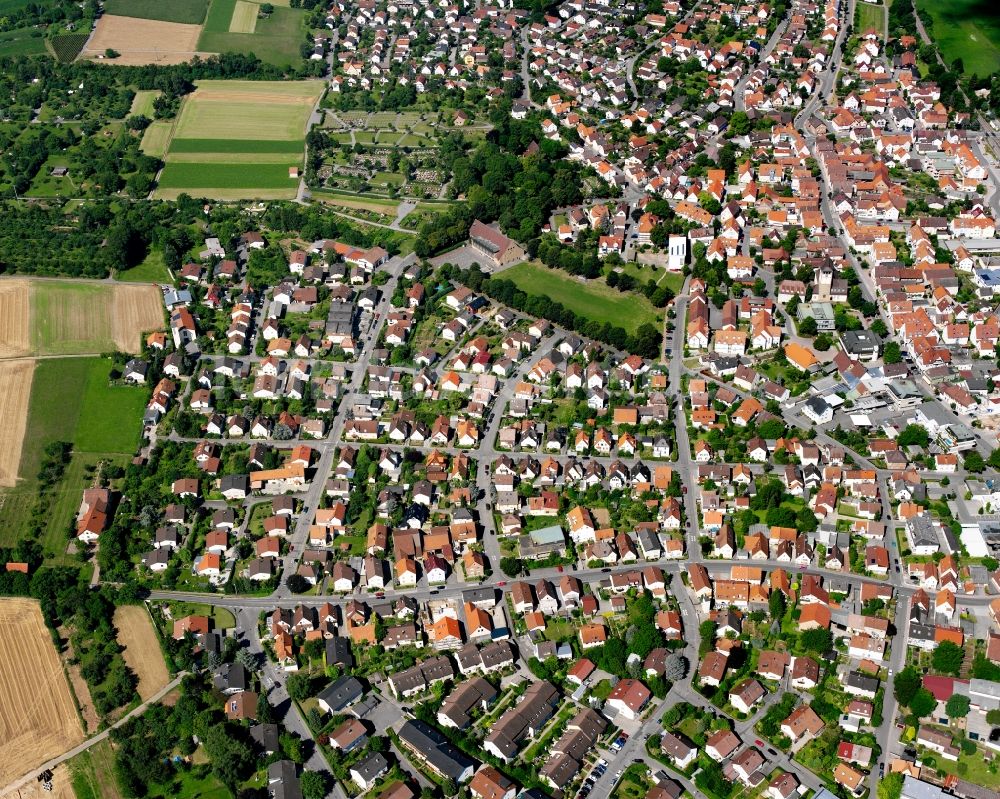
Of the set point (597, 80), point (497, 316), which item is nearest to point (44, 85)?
point (597, 80)

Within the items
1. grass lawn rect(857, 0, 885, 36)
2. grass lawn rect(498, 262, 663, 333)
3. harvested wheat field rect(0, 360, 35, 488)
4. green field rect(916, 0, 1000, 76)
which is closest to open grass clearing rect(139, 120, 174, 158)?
harvested wheat field rect(0, 360, 35, 488)

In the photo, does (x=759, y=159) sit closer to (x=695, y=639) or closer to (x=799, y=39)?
(x=799, y=39)

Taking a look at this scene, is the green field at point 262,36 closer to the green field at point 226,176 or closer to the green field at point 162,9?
the green field at point 162,9

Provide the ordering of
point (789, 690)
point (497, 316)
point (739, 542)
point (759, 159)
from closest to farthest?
point (789, 690)
point (739, 542)
point (497, 316)
point (759, 159)

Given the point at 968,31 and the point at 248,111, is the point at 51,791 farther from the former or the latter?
the point at 968,31

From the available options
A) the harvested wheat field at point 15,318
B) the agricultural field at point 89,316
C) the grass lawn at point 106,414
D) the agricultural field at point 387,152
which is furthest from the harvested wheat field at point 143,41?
the grass lawn at point 106,414

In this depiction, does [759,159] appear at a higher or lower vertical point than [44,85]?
higher
